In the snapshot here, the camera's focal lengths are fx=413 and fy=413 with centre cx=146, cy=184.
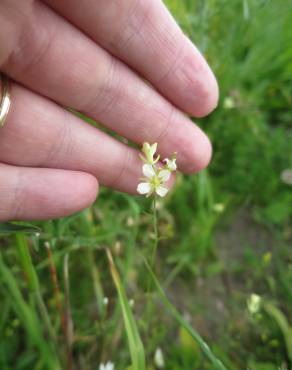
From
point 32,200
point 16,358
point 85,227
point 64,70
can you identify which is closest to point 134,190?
point 85,227

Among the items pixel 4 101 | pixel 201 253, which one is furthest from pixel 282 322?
pixel 4 101

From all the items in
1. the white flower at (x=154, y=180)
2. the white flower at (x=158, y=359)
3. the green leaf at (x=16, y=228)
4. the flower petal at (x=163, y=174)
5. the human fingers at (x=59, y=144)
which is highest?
the flower petal at (x=163, y=174)

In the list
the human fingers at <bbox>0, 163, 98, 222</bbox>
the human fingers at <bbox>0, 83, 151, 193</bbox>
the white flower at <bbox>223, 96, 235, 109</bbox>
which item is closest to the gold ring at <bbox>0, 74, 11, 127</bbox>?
the human fingers at <bbox>0, 83, 151, 193</bbox>

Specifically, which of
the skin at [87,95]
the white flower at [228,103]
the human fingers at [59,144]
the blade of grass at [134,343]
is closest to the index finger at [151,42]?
the skin at [87,95]

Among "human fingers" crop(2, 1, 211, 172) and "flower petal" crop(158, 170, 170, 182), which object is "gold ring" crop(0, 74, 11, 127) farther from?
"flower petal" crop(158, 170, 170, 182)

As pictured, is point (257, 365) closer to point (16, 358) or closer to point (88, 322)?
point (88, 322)

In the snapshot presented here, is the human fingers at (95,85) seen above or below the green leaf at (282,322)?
above

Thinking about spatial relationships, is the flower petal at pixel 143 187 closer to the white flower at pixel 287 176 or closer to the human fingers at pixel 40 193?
the human fingers at pixel 40 193

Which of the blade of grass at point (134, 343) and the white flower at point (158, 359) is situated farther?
the white flower at point (158, 359)
